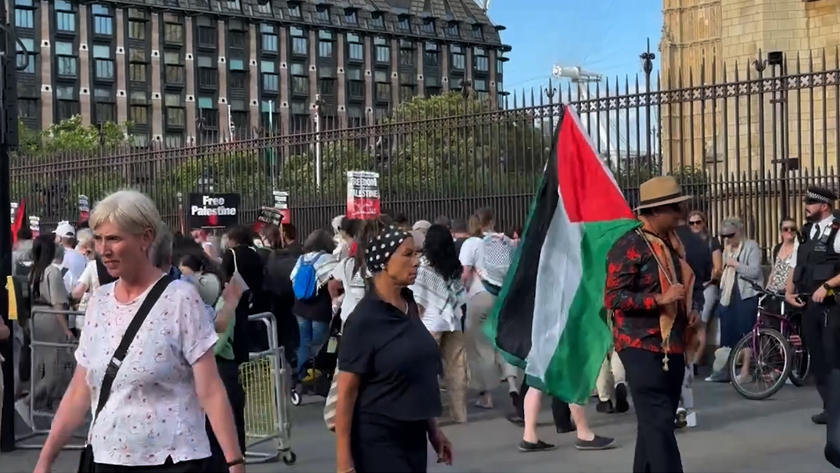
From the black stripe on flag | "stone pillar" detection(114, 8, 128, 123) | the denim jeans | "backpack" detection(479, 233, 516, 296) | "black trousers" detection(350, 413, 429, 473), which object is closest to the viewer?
"black trousers" detection(350, 413, 429, 473)

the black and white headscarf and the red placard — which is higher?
the red placard

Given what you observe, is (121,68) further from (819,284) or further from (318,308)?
(819,284)

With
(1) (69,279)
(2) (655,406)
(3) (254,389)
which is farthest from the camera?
(1) (69,279)

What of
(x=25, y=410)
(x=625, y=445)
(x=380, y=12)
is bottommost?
(x=625, y=445)

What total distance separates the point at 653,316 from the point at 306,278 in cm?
646

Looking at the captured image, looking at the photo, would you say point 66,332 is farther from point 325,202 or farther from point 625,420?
point 325,202

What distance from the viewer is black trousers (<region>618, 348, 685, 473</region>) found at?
641 cm

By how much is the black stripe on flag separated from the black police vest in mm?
2517

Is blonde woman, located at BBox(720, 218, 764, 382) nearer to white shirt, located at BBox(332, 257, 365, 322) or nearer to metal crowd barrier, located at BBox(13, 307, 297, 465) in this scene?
white shirt, located at BBox(332, 257, 365, 322)

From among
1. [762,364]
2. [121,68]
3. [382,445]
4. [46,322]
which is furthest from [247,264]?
[121,68]

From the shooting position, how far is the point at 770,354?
38.8 feet

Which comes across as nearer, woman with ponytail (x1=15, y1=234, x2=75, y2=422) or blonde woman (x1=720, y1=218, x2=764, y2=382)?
woman with ponytail (x1=15, y1=234, x2=75, y2=422)

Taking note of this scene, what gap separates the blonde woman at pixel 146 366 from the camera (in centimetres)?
411

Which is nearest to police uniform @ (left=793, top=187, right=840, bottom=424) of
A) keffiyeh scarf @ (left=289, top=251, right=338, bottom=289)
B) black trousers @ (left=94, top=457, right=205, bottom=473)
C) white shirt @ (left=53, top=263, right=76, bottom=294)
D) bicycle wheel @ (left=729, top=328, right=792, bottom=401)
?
bicycle wheel @ (left=729, top=328, right=792, bottom=401)
